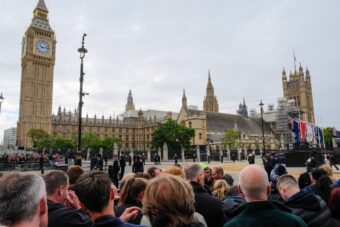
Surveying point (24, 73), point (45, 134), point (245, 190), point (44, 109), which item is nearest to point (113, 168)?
point (245, 190)

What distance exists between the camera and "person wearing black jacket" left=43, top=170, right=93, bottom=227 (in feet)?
9.10

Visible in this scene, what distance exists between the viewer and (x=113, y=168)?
15.8 m

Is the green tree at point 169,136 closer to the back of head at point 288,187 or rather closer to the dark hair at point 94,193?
the back of head at point 288,187

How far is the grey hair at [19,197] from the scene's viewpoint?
175 cm

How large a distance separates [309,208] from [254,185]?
3.65 feet

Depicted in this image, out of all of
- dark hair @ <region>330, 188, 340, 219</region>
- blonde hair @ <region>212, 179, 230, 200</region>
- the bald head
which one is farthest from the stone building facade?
the bald head

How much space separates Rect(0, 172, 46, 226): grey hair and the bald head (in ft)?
5.84

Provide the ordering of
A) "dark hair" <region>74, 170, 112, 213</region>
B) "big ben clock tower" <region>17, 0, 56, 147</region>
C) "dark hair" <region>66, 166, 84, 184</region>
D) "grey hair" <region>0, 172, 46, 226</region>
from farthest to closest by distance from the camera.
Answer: "big ben clock tower" <region>17, 0, 56, 147</region>
"dark hair" <region>66, 166, 84, 184</region>
"dark hair" <region>74, 170, 112, 213</region>
"grey hair" <region>0, 172, 46, 226</region>

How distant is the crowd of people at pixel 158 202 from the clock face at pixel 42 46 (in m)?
107

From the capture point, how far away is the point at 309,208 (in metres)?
3.30

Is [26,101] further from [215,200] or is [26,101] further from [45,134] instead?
[215,200]

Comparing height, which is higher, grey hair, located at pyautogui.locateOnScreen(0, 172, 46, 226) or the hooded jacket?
grey hair, located at pyautogui.locateOnScreen(0, 172, 46, 226)

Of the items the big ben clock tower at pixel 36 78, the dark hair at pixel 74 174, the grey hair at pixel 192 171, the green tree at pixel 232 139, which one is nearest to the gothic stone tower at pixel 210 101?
the green tree at pixel 232 139

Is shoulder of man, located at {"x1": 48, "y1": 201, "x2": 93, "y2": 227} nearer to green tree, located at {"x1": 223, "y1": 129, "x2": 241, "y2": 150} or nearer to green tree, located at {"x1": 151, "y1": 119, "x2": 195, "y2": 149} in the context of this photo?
green tree, located at {"x1": 151, "y1": 119, "x2": 195, "y2": 149}
